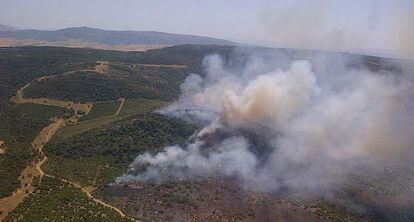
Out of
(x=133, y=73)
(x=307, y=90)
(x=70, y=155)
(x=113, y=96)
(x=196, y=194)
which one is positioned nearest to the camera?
(x=196, y=194)

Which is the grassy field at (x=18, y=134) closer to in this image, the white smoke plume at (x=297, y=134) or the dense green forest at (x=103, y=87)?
the dense green forest at (x=103, y=87)

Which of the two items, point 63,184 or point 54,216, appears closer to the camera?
point 54,216

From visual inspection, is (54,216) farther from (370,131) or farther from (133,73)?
(133,73)

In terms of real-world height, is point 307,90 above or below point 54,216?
above

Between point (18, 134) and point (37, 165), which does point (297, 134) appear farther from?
point (18, 134)

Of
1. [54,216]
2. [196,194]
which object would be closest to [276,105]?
[196,194]

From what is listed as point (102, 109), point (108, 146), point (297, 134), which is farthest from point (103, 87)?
point (297, 134)

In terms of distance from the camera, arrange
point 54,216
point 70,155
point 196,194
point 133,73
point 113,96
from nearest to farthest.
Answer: point 54,216, point 196,194, point 70,155, point 113,96, point 133,73
